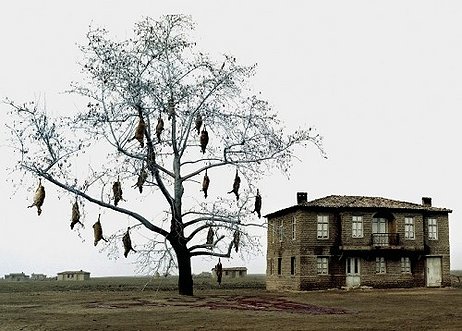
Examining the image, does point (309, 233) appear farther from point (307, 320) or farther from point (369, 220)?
point (307, 320)

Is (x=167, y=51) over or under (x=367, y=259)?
over

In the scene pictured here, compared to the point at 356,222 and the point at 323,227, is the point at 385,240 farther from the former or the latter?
the point at 323,227

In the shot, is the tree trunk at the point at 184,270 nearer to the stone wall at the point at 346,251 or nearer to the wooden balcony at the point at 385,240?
the stone wall at the point at 346,251

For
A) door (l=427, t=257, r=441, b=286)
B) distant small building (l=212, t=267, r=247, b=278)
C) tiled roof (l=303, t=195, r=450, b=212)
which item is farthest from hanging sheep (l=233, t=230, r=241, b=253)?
distant small building (l=212, t=267, r=247, b=278)

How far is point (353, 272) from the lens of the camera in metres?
43.2

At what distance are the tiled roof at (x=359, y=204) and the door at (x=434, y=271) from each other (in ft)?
12.2

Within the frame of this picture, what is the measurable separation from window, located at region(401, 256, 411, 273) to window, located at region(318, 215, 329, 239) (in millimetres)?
6322

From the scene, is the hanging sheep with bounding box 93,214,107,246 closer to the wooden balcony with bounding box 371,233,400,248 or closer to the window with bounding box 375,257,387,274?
the wooden balcony with bounding box 371,233,400,248

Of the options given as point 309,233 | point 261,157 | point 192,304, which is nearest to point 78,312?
point 192,304

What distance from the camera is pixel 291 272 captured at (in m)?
43.6

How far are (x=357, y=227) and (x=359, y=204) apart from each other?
5.51 feet

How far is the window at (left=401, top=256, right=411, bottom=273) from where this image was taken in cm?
4450

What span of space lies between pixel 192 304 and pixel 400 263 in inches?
923

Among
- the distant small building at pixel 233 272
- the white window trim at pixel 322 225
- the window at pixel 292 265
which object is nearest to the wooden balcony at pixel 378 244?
the white window trim at pixel 322 225
